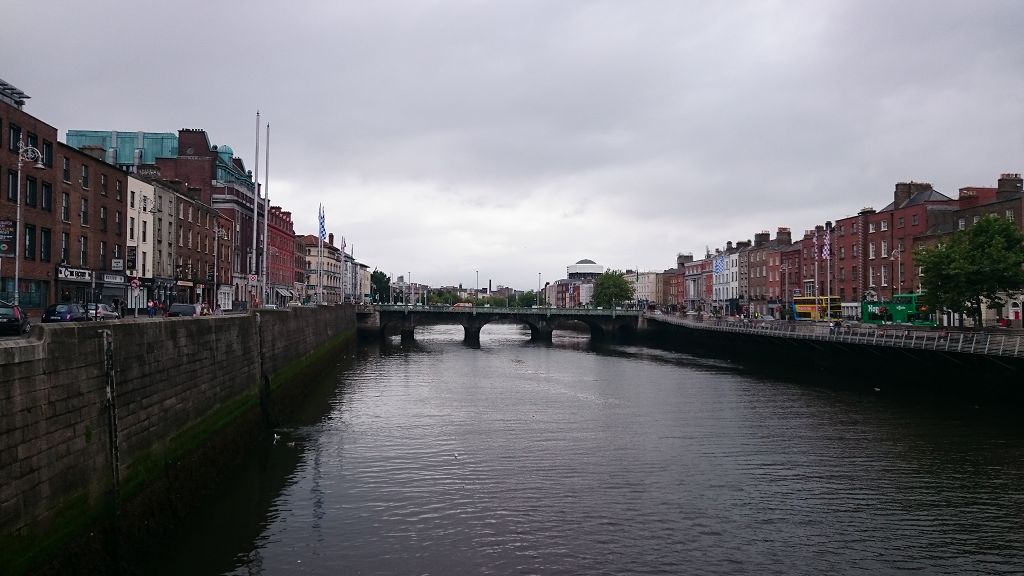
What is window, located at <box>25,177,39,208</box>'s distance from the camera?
128 ft

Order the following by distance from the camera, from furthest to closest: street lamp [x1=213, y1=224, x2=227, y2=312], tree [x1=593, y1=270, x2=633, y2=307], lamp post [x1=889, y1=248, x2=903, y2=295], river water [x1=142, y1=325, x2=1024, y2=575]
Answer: tree [x1=593, y1=270, x2=633, y2=307] < lamp post [x1=889, y1=248, x2=903, y2=295] < street lamp [x1=213, y1=224, x2=227, y2=312] < river water [x1=142, y1=325, x2=1024, y2=575]

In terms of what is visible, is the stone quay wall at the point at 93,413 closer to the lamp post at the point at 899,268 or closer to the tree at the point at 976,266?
the tree at the point at 976,266

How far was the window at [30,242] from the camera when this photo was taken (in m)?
39.2

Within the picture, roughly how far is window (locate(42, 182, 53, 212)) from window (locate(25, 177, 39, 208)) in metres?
1.01

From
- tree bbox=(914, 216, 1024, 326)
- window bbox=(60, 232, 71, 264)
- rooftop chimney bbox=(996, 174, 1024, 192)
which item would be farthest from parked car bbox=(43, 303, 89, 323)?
rooftop chimney bbox=(996, 174, 1024, 192)

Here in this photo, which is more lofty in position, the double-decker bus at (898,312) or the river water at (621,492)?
the double-decker bus at (898,312)

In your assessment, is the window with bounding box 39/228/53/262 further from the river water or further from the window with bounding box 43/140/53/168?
the river water

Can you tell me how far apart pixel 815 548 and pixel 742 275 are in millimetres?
108702

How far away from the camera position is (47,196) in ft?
137

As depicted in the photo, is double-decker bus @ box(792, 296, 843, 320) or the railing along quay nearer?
the railing along quay

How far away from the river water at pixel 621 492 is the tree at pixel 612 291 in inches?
4361

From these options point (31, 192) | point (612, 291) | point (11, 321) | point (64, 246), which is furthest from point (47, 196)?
point (612, 291)

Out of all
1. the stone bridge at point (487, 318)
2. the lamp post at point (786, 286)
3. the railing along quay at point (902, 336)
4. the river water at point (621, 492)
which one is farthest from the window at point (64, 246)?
the lamp post at point (786, 286)

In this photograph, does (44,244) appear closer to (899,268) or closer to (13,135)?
(13,135)
